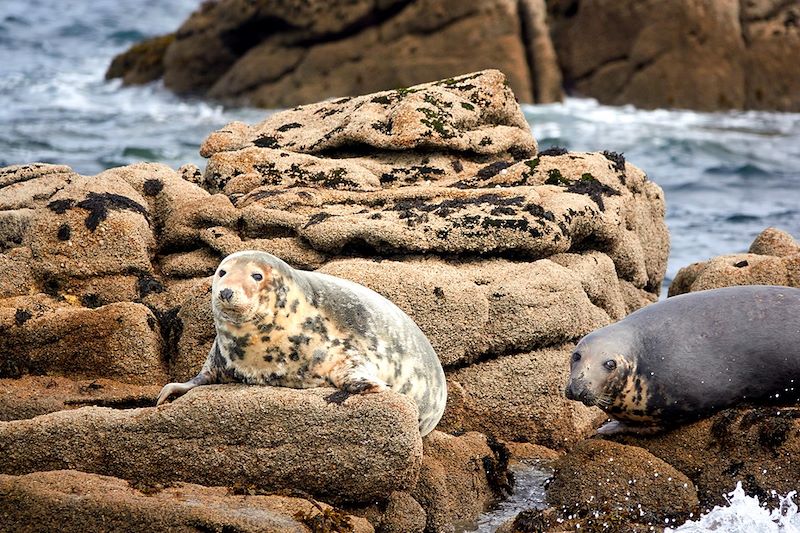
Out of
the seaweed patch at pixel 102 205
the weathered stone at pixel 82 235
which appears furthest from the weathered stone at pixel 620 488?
the seaweed patch at pixel 102 205

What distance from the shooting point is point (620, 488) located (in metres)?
6.20

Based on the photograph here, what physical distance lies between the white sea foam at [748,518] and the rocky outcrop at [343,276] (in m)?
1.08

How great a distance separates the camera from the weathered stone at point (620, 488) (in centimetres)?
609

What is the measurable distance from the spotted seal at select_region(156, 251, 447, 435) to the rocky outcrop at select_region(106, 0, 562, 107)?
17.1 meters

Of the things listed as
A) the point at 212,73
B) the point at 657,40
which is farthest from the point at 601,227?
the point at 212,73

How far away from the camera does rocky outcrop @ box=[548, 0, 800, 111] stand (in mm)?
23062

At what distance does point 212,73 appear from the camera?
25562 millimetres

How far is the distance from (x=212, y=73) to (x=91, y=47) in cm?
955

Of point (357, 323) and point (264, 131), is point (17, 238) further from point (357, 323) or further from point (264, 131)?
Result: point (357, 323)

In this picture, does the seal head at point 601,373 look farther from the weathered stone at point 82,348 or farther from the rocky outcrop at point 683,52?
the rocky outcrop at point 683,52

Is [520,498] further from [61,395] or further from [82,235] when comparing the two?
[82,235]

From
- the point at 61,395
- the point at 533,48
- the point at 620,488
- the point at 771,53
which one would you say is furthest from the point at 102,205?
the point at 771,53

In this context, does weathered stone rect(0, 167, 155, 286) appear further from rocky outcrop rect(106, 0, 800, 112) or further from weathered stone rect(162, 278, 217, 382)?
rocky outcrop rect(106, 0, 800, 112)

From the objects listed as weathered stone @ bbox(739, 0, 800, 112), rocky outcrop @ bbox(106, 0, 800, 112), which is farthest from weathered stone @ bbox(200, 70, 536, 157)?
weathered stone @ bbox(739, 0, 800, 112)
